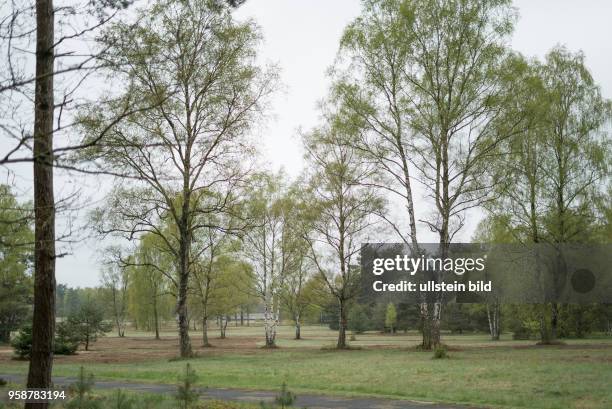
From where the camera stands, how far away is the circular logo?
35.0 m

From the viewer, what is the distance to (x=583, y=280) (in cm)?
3562

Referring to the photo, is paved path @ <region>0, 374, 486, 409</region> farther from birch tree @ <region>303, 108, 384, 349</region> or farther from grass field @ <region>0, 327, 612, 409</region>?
birch tree @ <region>303, 108, 384, 349</region>

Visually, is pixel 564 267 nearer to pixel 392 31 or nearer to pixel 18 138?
pixel 392 31

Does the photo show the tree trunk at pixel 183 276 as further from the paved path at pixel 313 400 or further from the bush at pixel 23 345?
the paved path at pixel 313 400

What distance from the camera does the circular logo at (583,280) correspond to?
35.0 m

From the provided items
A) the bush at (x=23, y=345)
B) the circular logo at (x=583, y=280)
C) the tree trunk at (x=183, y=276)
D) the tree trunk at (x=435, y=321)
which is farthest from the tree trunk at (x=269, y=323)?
the circular logo at (x=583, y=280)

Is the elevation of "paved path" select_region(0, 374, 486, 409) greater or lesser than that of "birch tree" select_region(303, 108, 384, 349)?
lesser

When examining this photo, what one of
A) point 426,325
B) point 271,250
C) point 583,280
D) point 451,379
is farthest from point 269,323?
point 451,379

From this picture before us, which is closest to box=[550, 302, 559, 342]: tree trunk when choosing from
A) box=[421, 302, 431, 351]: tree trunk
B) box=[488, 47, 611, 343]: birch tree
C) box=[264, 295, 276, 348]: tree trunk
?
box=[488, 47, 611, 343]: birch tree

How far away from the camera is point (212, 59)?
80.7ft

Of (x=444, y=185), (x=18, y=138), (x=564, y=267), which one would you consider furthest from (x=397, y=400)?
(x=564, y=267)

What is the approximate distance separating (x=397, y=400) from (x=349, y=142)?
17777 mm

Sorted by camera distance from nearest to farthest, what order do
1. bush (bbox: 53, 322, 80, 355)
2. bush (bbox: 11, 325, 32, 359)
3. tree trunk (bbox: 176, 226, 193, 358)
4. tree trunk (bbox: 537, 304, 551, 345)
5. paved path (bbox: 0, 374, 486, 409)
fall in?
paved path (bbox: 0, 374, 486, 409), tree trunk (bbox: 176, 226, 193, 358), bush (bbox: 11, 325, 32, 359), bush (bbox: 53, 322, 80, 355), tree trunk (bbox: 537, 304, 551, 345)

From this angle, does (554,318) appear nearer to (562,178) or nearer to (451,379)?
(562,178)
